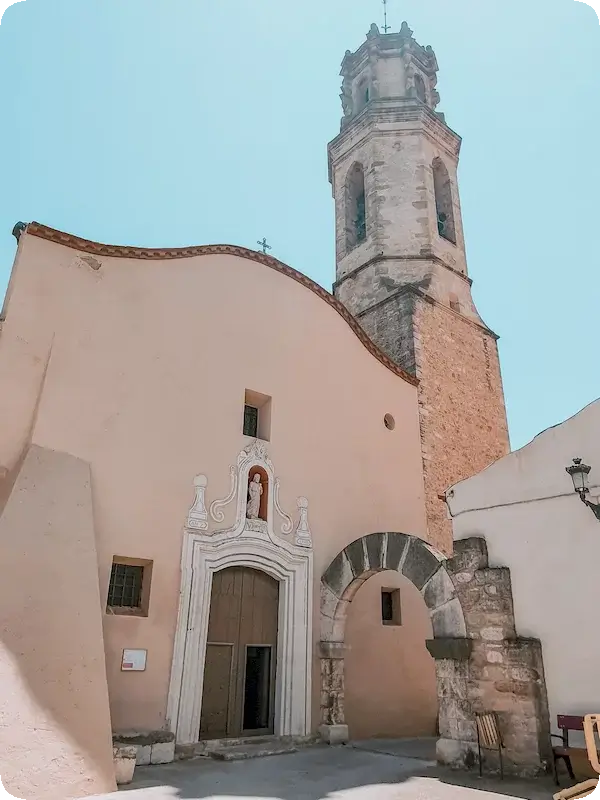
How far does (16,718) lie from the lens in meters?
4.11

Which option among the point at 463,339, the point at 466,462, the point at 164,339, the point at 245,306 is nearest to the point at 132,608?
the point at 164,339

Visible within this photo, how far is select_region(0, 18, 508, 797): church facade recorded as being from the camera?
5246 mm

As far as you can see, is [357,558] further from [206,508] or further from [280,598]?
[206,508]

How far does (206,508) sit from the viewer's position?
723 centimetres

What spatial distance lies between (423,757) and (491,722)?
1.39 meters

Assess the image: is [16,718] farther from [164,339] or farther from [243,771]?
[164,339]

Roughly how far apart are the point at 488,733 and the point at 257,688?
3116 mm

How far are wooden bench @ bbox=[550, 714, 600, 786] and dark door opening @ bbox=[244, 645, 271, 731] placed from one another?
11.4ft

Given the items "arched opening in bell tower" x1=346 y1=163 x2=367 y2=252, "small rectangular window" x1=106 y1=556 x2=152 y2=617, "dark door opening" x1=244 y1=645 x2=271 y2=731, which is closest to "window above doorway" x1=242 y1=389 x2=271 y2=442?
"small rectangular window" x1=106 y1=556 x2=152 y2=617

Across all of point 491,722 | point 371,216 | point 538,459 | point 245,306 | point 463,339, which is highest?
point 371,216

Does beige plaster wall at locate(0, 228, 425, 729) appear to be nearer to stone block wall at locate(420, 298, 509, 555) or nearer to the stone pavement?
stone block wall at locate(420, 298, 509, 555)

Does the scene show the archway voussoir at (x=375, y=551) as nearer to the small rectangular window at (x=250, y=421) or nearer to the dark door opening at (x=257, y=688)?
the dark door opening at (x=257, y=688)

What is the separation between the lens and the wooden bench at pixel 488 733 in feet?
17.4

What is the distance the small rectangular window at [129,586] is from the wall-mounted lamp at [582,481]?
15.2 feet
